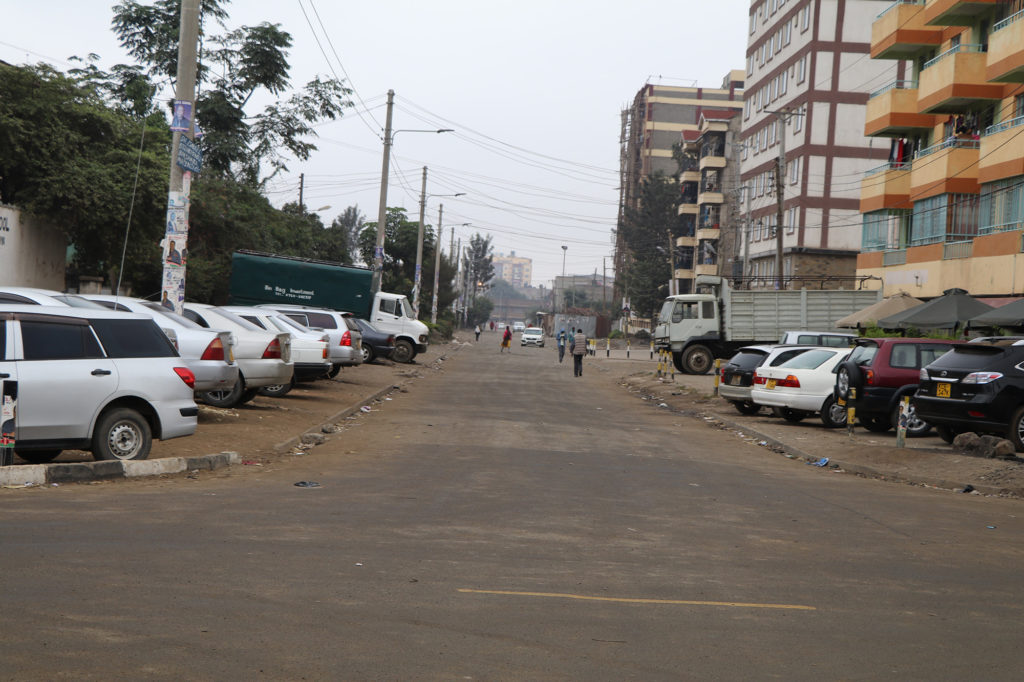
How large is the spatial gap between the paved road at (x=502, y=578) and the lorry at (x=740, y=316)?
A: 2714 cm

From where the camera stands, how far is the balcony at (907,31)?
39.8 m

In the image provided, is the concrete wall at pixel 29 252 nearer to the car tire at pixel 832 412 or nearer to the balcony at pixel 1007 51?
the car tire at pixel 832 412

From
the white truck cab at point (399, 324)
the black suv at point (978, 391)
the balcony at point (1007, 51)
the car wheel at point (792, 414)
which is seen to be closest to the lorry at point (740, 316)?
the balcony at point (1007, 51)

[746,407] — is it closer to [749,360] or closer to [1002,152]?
[749,360]

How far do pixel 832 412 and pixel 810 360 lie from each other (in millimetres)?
1164

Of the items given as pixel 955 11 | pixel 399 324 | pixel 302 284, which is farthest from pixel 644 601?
pixel 955 11

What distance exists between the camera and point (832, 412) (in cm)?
2056

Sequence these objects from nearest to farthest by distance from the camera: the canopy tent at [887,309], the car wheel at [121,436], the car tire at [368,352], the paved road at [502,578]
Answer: the paved road at [502,578]
the car wheel at [121,436]
the canopy tent at [887,309]
the car tire at [368,352]

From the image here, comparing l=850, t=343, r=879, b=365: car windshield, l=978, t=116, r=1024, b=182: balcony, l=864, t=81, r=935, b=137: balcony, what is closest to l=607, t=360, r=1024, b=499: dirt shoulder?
A: l=850, t=343, r=879, b=365: car windshield

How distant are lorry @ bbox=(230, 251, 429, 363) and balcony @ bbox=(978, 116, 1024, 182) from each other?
69.2 feet

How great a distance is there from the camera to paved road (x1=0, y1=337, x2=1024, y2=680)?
509 cm

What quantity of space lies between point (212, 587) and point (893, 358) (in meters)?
15.6

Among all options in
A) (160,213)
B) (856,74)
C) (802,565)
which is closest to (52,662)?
(802,565)

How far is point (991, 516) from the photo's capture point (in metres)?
11.0
